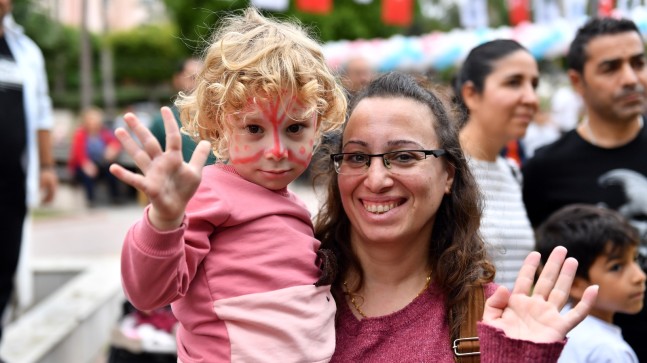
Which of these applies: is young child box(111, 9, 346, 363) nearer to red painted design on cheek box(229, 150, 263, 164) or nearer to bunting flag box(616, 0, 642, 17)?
red painted design on cheek box(229, 150, 263, 164)

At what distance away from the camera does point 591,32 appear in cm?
400

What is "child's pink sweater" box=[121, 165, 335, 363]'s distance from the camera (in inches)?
81.2

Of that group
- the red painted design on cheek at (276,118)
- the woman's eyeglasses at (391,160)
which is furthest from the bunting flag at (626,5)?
the red painted design on cheek at (276,118)

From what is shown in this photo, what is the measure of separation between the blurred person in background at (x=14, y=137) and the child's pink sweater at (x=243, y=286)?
2808mm

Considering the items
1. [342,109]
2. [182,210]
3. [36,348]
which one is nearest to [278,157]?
[342,109]

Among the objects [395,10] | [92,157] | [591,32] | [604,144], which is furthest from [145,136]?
[92,157]

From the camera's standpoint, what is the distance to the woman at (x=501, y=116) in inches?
139

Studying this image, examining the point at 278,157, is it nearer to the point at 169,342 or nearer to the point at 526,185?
the point at 526,185

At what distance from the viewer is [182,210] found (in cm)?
180

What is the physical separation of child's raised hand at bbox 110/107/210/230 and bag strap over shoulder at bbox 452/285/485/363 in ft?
2.75

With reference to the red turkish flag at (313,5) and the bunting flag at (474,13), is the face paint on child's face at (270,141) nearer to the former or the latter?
the red turkish flag at (313,5)

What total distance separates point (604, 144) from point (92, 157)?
16056mm

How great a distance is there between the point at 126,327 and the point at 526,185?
2.26 meters

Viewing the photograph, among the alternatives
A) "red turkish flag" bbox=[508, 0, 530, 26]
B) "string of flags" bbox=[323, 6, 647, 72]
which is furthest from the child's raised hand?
"red turkish flag" bbox=[508, 0, 530, 26]
